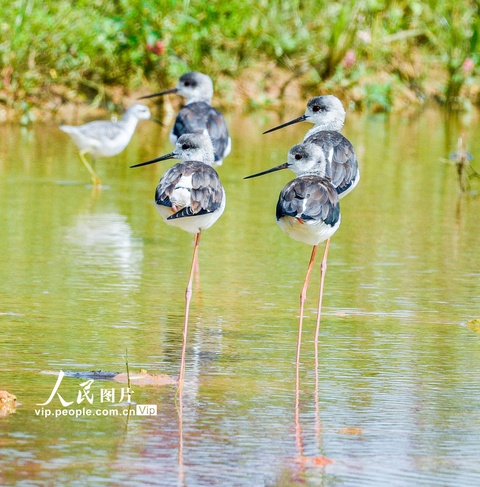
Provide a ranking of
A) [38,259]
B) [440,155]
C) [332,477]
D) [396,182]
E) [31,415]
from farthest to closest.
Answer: [440,155], [396,182], [38,259], [31,415], [332,477]

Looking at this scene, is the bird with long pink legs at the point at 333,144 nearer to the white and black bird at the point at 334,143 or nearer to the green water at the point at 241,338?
the white and black bird at the point at 334,143

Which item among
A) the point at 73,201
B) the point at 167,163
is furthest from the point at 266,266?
the point at 167,163

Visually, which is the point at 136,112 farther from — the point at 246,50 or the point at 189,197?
the point at 189,197

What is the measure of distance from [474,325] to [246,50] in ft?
35.2

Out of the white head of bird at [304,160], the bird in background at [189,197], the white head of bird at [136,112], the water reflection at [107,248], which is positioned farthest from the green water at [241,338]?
the white head of bird at [136,112]

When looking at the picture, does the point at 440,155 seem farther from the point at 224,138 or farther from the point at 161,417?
the point at 161,417

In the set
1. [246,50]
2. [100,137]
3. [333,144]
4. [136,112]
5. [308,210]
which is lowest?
[308,210]

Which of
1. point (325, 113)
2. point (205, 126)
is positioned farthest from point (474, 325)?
point (205, 126)

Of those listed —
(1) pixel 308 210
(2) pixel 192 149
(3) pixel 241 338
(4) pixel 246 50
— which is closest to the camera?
(1) pixel 308 210

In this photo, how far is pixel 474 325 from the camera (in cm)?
533

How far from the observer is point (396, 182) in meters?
9.82

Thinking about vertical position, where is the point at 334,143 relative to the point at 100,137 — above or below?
below

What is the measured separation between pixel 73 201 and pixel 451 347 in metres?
4.14

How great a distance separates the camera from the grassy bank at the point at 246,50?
13336 millimetres
